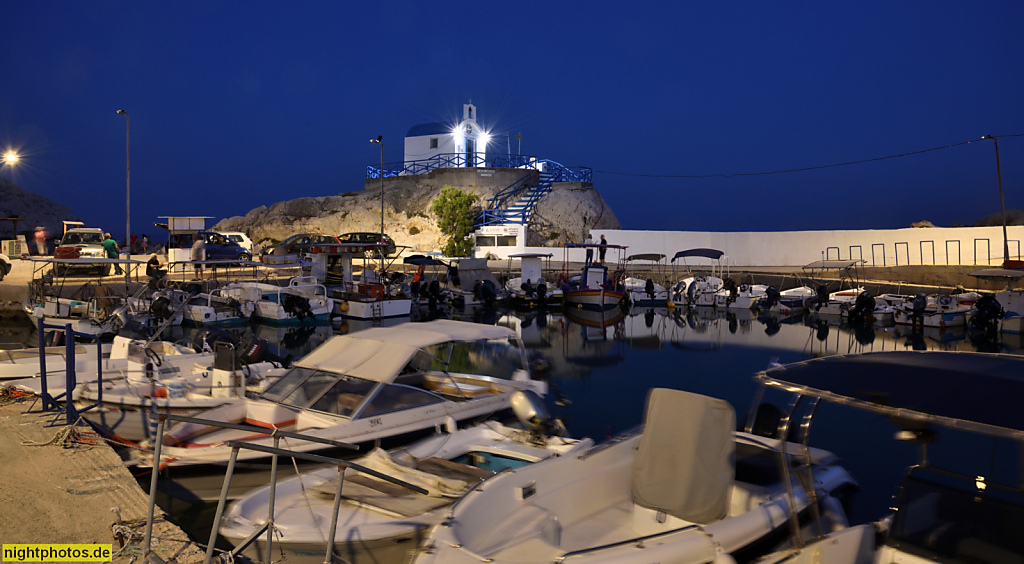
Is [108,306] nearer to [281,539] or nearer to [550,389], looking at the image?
[550,389]

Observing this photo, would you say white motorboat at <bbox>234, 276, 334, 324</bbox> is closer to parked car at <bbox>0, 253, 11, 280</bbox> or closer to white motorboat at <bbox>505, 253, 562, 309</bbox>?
parked car at <bbox>0, 253, 11, 280</bbox>

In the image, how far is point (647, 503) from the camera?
16.6 ft

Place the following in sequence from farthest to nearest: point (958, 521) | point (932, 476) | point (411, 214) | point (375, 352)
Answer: point (411, 214), point (375, 352), point (932, 476), point (958, 521)

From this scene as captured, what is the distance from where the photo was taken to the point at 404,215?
59469mm

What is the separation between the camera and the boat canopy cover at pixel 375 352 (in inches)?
339

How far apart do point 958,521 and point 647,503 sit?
195 centimetres

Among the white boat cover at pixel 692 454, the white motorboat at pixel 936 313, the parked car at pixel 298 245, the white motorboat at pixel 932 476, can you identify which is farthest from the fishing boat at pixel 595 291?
the white motorboat at pixel 932 476

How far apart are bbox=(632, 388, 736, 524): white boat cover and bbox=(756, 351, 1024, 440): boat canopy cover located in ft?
1.56

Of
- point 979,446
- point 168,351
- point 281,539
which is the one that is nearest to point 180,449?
point 281,539

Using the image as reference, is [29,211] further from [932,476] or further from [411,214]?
[932,476]

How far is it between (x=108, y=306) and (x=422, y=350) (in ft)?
54.4

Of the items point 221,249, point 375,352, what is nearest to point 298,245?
point 221,249


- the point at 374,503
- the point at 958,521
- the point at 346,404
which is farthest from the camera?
the point at 346,404

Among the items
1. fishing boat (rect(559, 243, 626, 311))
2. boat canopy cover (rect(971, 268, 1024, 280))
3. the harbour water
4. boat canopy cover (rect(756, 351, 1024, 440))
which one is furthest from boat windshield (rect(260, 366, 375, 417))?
boat canopy cover (rect(971, 268, 1024, 280))
